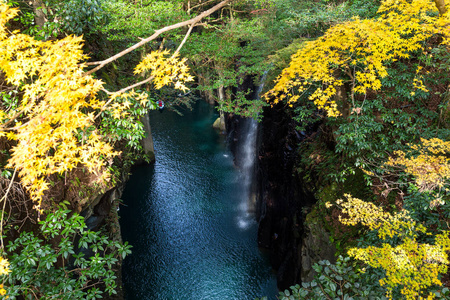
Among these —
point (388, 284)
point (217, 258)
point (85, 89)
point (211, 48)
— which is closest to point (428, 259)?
point (388, 284)

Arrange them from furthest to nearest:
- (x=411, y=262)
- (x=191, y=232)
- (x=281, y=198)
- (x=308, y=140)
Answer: (x=191, y=232) < (x=281, y=198) < (x=308, y=140) < (x=411, y=262)

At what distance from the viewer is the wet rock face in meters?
9.52

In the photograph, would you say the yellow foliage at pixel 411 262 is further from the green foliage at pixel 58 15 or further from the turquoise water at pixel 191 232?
the green foliage at pixel 58 15

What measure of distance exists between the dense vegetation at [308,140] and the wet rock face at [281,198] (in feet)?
3.70

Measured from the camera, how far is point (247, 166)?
58.2 feet

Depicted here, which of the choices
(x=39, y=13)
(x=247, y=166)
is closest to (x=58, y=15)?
(x=39, y=13)

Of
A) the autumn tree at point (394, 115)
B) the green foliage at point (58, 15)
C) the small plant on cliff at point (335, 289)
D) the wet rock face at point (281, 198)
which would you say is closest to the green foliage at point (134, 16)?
the green foliage at point (58, 15)

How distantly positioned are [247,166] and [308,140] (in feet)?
25.7

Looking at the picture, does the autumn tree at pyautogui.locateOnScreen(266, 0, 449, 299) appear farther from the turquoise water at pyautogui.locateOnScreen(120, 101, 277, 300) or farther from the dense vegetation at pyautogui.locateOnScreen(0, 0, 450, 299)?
the turquoise water at pyautogui.locateOnScreen(120, 101, 277, 300)

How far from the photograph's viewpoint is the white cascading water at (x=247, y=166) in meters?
14.6

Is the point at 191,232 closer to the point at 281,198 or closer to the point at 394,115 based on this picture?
the point at 281,198

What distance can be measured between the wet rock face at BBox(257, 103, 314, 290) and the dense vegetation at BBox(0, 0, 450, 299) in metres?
1.13

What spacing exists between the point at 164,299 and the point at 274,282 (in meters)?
4.73

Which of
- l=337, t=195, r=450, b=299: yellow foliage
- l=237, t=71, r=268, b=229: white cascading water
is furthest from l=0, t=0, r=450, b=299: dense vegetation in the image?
l=237, t=71, r=268, b=229: white cascading water
